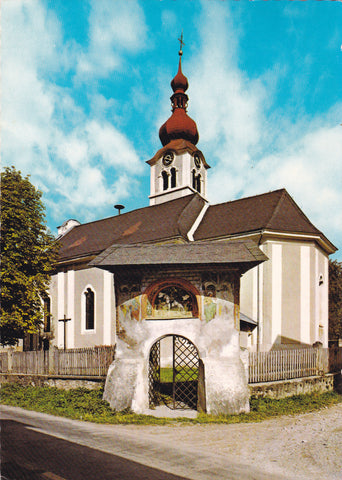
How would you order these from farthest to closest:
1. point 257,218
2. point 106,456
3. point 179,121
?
point 179,121 < point 257,218 < point 106,456

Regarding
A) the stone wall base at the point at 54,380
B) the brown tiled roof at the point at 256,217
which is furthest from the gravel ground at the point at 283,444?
the brown tiled roof at the point at 256,217

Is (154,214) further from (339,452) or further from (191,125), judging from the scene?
(339,452)

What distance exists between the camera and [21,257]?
63.2 ft

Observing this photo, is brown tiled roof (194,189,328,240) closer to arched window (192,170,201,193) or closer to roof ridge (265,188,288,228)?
roof ridge (265,188,288,228)

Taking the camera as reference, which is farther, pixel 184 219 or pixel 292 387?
pixel 184 219

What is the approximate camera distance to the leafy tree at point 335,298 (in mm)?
32188

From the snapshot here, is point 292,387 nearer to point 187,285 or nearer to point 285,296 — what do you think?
point 187,285

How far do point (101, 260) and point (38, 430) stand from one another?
15.3 ft

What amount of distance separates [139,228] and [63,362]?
532 inches

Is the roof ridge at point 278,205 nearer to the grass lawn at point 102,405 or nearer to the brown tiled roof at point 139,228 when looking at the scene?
the brown tiled roof at point 139,228

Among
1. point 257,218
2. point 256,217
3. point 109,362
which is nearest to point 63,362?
point 109,362

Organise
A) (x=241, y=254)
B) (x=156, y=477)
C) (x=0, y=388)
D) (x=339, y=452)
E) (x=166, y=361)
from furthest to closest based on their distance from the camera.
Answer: (x=166, y=361)
(x=0, y=388)
(x=241, y=254)
(x=339, y=452)
(x=156, y=477)

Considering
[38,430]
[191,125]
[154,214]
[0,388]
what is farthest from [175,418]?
[191,125]

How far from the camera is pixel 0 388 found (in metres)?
15.4
